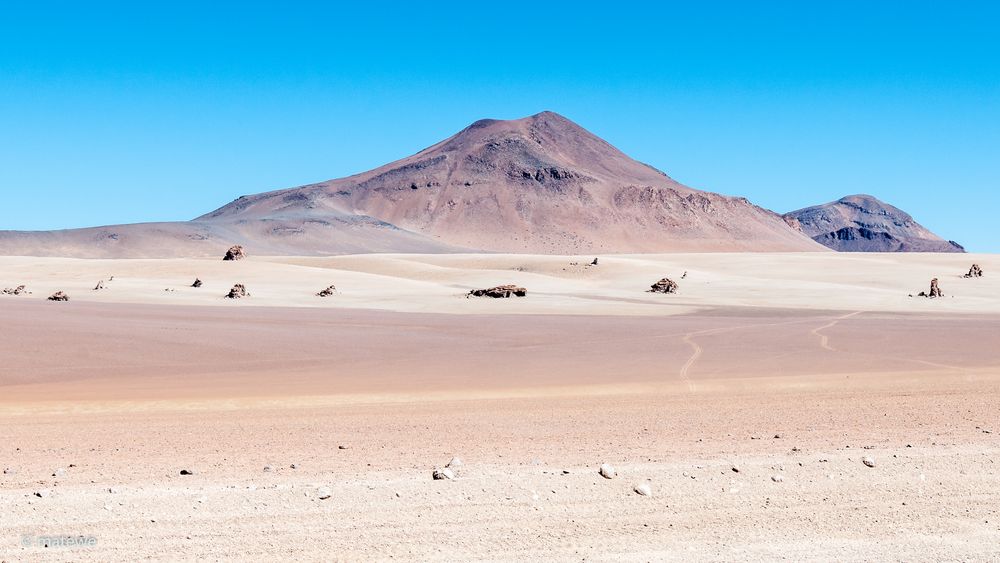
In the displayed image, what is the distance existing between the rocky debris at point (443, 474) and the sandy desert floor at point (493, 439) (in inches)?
3.0

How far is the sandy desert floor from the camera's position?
6.16 m

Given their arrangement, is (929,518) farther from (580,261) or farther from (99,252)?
(99,252)

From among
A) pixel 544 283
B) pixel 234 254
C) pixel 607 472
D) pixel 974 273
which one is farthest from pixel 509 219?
pixel 607 472

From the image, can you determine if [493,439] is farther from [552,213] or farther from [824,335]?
[552,213]

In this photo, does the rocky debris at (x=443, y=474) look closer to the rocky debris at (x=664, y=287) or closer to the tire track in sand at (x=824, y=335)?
the tire track in sand at (x=824, y=335)

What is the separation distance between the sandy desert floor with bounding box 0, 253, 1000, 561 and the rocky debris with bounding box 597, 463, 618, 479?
111 mm

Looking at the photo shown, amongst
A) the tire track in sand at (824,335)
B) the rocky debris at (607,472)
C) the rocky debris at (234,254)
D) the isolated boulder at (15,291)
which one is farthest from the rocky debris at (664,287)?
the rocky debris at (607,472)

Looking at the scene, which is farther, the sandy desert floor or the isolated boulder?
the isolated boulder

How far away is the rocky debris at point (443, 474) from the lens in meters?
7.27

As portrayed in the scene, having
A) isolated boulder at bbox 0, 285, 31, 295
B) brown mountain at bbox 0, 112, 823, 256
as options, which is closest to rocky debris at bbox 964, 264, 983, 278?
isolated boulder at bbox 0, 285, 31, 295

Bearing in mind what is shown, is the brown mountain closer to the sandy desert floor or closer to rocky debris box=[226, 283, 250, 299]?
rocky debris box=[226, 283, 250, 299]

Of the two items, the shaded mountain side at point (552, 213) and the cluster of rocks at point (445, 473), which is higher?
the shaded mountain side at point (552, 213)

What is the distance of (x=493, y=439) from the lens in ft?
29.8

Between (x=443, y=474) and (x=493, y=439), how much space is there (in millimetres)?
1796
